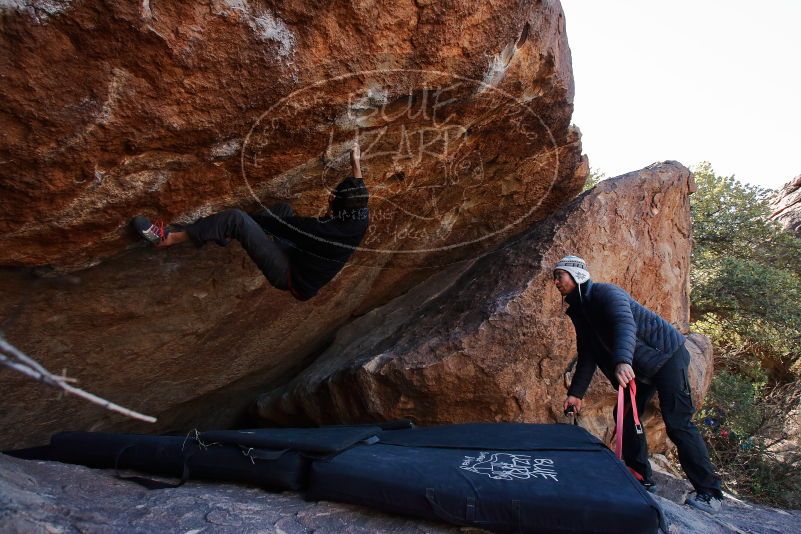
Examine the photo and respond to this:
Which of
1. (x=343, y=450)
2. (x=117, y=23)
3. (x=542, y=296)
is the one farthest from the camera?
(x=542, y=296)

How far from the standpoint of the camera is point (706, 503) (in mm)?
3863

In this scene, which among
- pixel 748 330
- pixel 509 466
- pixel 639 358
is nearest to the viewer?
pixel 509 466

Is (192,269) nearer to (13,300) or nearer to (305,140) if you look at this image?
(13,300)

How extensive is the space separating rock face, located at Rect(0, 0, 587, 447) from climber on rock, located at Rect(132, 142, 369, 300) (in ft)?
0.70

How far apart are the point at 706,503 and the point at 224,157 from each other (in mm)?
3878

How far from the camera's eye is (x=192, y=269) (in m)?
4.63

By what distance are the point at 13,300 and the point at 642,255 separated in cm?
530

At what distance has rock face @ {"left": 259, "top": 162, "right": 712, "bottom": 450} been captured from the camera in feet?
16.1

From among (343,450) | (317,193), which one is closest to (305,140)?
(317,193)

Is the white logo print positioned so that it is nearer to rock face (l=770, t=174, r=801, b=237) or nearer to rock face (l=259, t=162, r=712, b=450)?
rock face (l=259, t=162, r=712, b=450)

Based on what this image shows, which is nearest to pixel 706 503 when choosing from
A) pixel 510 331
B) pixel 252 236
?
pixel 510 331

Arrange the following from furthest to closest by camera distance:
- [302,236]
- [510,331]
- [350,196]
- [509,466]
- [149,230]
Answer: [510,331], [302,236], [350,196], [149,230], [509,466]

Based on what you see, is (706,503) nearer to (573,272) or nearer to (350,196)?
(573,272)

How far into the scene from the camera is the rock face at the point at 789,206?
1284 centimetres
